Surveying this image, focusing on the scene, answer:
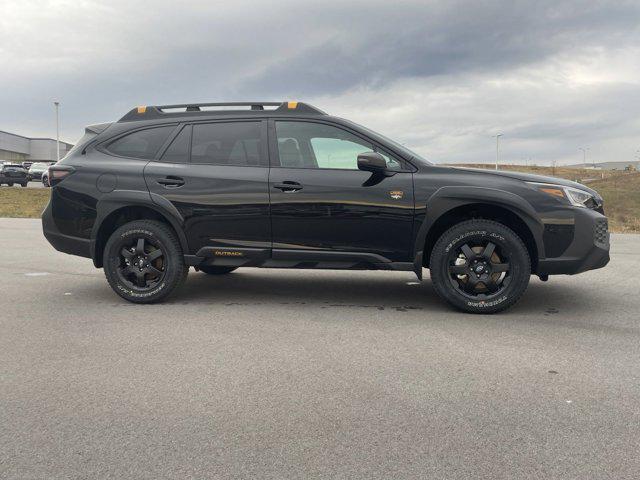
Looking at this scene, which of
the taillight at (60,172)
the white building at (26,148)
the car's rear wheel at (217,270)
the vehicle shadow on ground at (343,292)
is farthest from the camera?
the white building at (26,148)

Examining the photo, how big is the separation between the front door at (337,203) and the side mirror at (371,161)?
4.2 inches

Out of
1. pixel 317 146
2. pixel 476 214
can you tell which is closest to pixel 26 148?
pixel 317 146

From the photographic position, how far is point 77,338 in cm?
421

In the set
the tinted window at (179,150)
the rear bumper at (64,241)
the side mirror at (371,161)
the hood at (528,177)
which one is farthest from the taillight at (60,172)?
the hood at (528,177)

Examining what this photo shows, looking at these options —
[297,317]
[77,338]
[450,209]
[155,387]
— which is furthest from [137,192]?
[450,209]

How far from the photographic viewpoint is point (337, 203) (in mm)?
4961

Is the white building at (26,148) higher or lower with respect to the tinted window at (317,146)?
higher

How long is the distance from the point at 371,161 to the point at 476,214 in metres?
1.09

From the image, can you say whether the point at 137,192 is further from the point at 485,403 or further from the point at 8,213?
the point at 8,213

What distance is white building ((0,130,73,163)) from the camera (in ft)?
303

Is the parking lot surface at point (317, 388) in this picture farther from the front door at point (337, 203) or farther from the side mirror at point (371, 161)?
the side mirror at point (371, 161)

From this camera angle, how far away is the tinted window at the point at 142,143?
17.9 feet

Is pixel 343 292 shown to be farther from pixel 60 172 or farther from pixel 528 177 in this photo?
pixel 60 172

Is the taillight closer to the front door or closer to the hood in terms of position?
the front door
